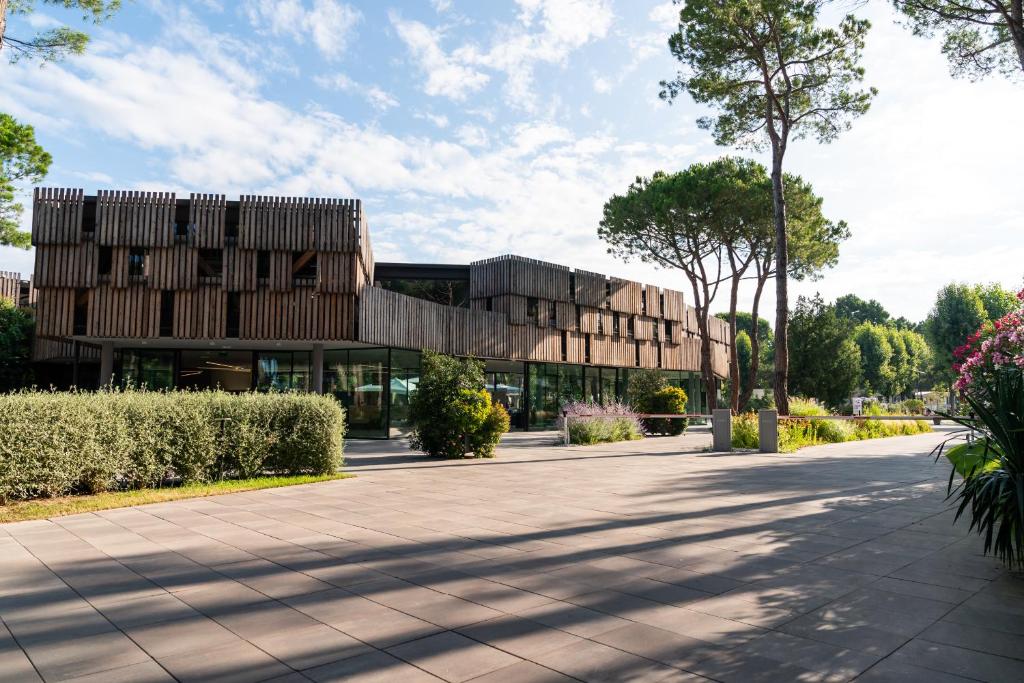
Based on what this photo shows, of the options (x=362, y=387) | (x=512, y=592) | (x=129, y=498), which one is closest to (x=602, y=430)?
(x=362, y=387)

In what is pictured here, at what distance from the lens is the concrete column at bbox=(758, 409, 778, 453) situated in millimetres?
16234

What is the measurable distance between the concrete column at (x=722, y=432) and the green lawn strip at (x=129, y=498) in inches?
430

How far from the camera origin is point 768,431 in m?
16.3

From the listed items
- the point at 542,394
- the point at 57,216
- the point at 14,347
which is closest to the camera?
the point at 57,216

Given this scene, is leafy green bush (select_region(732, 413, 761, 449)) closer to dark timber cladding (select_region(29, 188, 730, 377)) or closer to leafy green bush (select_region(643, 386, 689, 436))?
leafy green bush (select_region(643, 386, 689, 436))

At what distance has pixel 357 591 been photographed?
A: 14.6 feet

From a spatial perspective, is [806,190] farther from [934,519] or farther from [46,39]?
[46,39]

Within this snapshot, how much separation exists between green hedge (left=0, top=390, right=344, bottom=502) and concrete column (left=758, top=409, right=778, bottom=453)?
426 inches

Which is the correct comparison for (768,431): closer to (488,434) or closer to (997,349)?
(488,434)

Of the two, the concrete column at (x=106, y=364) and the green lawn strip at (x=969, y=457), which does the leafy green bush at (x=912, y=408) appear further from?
the concrete column at (x=106, y=364)

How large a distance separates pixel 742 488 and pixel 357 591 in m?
6.79

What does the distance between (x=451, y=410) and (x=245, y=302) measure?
9834 millimetres

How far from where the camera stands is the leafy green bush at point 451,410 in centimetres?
1504

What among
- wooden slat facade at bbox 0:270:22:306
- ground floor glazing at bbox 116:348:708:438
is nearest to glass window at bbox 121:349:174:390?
ground floor glazing at bbox 116:348:708:438
